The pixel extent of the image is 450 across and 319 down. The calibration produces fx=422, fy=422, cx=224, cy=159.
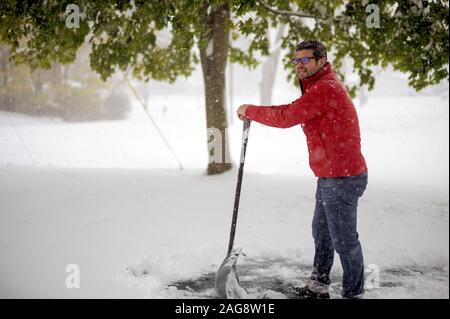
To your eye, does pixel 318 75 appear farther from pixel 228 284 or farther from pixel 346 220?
pixel 228 284

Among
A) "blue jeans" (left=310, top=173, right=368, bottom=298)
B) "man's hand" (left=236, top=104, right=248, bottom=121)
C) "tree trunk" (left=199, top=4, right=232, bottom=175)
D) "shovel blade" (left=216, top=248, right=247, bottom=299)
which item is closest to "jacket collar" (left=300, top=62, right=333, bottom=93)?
"man's hand" (left=236, top=104, right=248, bottom=121)

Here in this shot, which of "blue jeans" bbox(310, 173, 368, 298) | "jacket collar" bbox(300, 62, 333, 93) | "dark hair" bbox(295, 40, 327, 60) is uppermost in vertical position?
"dark hair" bbox(295, 40, 327, 60)

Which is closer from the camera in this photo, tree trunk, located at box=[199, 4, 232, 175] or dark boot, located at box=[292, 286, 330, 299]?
dark boot, located at box=[292, 286, 330, 299]

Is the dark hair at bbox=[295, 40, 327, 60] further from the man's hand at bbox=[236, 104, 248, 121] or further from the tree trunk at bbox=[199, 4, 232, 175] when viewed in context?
the tree trunk at bbox=[199, 4, 232, 175]

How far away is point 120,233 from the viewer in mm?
4773

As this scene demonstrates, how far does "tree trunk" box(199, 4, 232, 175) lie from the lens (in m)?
7.54

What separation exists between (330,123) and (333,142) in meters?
0.15

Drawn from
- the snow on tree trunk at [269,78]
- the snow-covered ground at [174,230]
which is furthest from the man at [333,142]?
the snow on tree trunk at [269,78]

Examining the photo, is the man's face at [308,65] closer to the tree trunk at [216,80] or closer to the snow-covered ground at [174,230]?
the snow-covered ground at [174,230]

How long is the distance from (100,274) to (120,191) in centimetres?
278

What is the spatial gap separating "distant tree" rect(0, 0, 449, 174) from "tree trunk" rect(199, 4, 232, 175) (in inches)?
0.7

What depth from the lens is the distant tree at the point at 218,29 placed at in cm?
624

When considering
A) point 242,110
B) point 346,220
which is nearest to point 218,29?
point 242,110

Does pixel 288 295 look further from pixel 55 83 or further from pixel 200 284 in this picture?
pixel 55 83
